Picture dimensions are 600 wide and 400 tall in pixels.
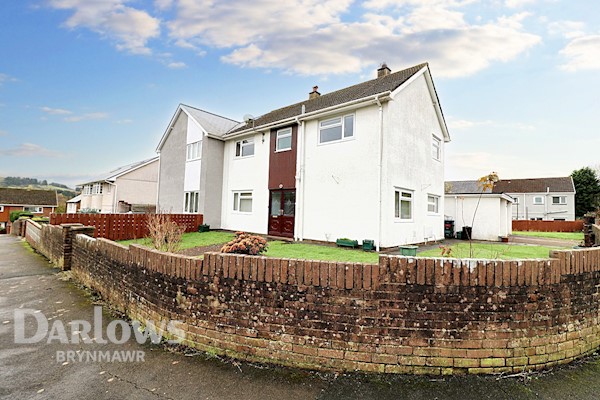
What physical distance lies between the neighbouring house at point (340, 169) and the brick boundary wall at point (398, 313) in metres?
7.33

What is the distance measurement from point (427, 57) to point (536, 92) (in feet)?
16.8

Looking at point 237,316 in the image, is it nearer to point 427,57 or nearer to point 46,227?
point 46,227

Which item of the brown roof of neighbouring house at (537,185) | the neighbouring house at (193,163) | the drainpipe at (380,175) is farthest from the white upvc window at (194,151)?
the brown roof of neighbouring house at (537,185)

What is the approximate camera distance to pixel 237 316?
334cm

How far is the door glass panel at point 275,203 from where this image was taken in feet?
47.3

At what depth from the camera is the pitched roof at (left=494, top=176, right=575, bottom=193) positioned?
40.9 meters

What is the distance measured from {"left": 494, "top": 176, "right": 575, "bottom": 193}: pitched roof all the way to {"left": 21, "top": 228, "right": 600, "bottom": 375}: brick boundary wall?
4554 centimetres

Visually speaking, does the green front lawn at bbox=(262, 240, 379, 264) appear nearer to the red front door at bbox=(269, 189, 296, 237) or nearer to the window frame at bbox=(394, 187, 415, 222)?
the window frame at bbox=(394, 187, 415, 222)

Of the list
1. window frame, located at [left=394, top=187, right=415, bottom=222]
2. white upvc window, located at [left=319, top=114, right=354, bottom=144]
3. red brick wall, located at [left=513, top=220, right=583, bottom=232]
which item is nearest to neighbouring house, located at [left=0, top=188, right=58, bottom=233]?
white upvc window, located at [left=319, top=114, right=354, bottom=144]

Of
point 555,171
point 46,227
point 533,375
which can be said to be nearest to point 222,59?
point 46,227

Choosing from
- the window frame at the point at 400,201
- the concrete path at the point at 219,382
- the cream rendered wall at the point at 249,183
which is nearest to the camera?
the concrete path at the point at 219,382

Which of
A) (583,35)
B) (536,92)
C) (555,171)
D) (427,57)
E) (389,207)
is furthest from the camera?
(555,171)

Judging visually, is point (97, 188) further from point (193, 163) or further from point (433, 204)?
point (433, 204)

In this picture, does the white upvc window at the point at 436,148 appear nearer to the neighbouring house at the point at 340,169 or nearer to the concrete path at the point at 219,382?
the neighbouring house at the point at 340,169
